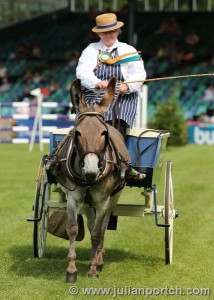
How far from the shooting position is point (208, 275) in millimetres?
7871

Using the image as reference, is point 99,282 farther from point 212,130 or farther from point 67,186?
point 212,130

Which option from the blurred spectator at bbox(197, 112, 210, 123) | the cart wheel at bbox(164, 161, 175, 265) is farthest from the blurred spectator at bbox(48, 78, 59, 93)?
the cart wheel at bbox(164, 161, 175, 265)

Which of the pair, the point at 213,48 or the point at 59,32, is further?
the point at 59,32

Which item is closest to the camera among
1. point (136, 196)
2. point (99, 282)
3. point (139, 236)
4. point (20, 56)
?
point (99, 282)

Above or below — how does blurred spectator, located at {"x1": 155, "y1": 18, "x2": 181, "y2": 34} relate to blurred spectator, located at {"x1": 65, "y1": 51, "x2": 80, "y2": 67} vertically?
above

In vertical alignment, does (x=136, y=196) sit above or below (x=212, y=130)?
above

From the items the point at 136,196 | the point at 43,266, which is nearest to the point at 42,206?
the point at 43,266

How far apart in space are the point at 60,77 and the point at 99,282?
95.5 feet

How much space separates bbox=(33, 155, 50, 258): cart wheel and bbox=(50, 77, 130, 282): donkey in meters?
0.66

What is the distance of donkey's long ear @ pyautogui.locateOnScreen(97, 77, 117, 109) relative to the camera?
302 inches

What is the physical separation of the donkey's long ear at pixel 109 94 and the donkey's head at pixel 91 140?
0.02 meters

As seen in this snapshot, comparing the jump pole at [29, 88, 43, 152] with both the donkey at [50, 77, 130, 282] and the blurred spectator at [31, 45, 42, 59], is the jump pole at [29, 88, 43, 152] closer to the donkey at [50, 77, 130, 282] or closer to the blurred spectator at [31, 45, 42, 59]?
the blurred spectator at [31, 45, 42, 59]

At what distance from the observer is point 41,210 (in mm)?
8641

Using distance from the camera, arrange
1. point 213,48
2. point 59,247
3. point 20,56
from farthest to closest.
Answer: point 20,56, point 213,48, point 59,247
